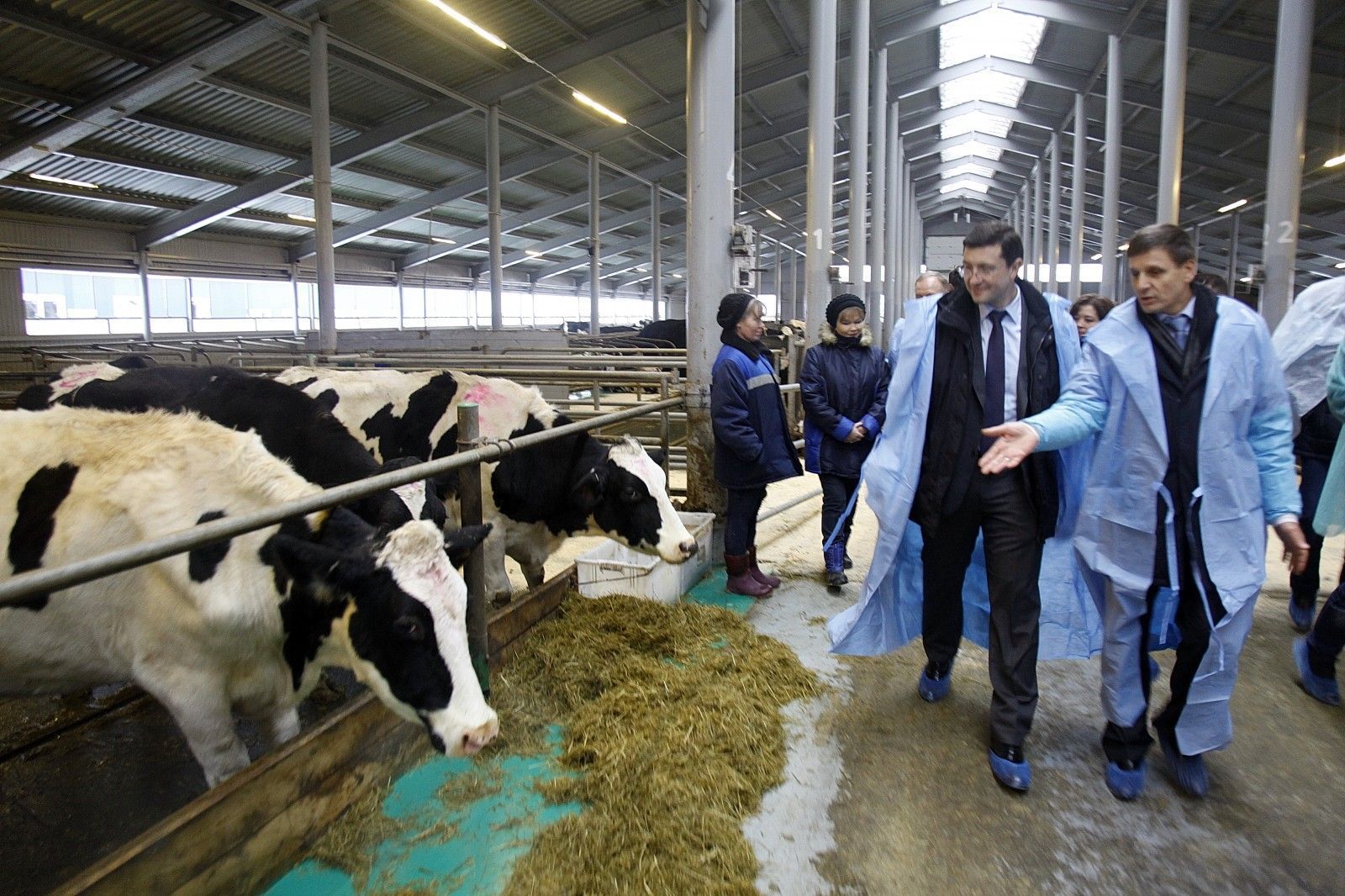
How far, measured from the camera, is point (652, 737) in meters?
2.74

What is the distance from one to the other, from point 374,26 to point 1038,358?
13.3 m

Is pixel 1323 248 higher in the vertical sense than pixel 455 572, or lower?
higher

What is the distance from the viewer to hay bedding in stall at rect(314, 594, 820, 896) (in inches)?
83.8

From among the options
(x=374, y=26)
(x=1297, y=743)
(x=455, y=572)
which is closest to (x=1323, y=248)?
(x=374, y=26)

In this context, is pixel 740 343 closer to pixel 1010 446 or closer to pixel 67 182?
pixel 1010 446

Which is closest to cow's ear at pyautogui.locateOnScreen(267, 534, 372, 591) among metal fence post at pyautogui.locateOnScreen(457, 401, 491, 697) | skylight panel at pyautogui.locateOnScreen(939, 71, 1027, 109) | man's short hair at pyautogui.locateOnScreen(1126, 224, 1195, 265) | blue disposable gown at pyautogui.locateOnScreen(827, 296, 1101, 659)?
metal fence post at pyautogui.locateOnScreen(457, 401, 491, 697)

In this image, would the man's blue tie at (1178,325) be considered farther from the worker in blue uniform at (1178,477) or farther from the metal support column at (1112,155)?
the metal support column at (1112,155)

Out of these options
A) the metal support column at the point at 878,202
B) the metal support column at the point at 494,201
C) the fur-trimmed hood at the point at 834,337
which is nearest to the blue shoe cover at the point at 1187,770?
the fur-trimmed hood at the point at 834,337

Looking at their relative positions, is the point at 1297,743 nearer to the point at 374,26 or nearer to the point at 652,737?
the point at 652,737

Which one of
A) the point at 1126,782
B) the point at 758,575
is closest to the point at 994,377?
the point at 1126,782

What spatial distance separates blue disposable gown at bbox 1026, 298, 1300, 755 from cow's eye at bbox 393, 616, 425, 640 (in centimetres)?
185

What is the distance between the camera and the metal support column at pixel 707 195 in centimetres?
512

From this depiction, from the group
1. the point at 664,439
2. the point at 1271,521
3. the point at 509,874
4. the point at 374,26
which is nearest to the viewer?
the point at 509,874

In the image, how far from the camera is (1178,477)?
2.39 metres
